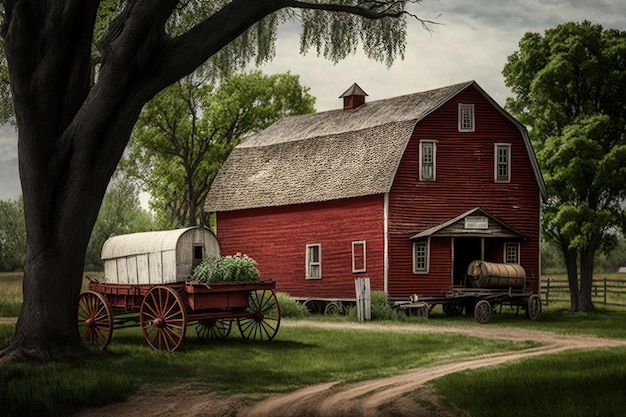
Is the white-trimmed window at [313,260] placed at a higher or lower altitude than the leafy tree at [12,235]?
lower

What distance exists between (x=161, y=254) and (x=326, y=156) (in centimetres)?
1744

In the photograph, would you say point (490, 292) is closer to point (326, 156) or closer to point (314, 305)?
point (314, 305)

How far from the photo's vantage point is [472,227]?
105 ft

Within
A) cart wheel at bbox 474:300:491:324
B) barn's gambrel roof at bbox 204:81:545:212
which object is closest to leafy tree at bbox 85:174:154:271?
barn's gambrel roof at bbox 204:81:545:212

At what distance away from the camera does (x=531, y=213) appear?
34.2m

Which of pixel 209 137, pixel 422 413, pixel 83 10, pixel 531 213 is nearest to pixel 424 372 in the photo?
pixel 422 413

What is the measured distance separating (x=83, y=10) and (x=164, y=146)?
38.7 metres

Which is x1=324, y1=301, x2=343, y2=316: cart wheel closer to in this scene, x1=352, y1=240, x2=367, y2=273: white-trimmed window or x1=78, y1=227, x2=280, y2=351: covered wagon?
x1=352, y1=240, x2=367, y2=273: white-trimmed window

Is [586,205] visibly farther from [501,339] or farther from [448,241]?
[501,339]

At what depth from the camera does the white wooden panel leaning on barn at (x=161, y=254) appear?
61.9 feet

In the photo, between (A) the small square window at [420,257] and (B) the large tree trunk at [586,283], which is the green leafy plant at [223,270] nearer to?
(A) the small square window at [420,257]

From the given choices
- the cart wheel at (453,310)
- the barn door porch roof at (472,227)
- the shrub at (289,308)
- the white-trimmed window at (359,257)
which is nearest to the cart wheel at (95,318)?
the shrub at (289,308)

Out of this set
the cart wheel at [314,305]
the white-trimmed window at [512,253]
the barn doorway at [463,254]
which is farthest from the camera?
the barn doorway at [463,254]

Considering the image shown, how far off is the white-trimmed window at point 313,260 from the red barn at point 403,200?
0.13 feet
